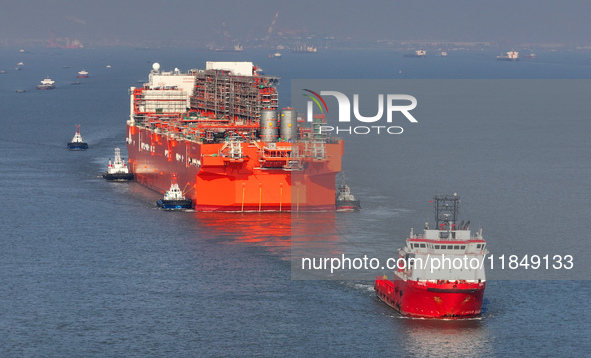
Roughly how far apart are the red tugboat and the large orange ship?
1281 inches

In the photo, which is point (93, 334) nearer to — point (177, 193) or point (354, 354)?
point (354, 354)

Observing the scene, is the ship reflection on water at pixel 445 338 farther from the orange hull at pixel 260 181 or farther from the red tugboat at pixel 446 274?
the orange hull at pixel 260 181

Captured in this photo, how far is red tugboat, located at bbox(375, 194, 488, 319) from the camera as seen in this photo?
60625 mm

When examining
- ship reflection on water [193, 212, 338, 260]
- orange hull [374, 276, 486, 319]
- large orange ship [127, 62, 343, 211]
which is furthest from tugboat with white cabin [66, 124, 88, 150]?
orange hull [374, 276, 486, 319]

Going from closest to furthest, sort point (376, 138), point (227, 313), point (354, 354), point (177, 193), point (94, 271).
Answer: point (354, 354) → point (227, 313) → point (94, 271) → point (177, 193) → point (376, 138)

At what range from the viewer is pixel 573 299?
67.2 meters

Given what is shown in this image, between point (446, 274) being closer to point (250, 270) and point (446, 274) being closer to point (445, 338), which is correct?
point (445, 338)

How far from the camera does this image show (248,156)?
94375 millimetres

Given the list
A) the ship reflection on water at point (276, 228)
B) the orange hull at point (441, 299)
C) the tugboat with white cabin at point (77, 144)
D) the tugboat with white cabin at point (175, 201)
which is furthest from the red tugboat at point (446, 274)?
the tugboat with white cabin at point (77, 144)

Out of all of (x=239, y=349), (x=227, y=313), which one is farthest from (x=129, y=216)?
(x=239, y=349)

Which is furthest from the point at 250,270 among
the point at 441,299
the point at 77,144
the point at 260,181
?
the point at 77,144

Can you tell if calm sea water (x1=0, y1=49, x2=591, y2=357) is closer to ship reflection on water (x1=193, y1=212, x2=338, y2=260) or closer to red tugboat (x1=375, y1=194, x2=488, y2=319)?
ship reflection on water (x1=193, y1=212, x2=338, y2=260)

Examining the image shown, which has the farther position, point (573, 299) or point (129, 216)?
point (129, 216)

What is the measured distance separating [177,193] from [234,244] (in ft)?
57.4
